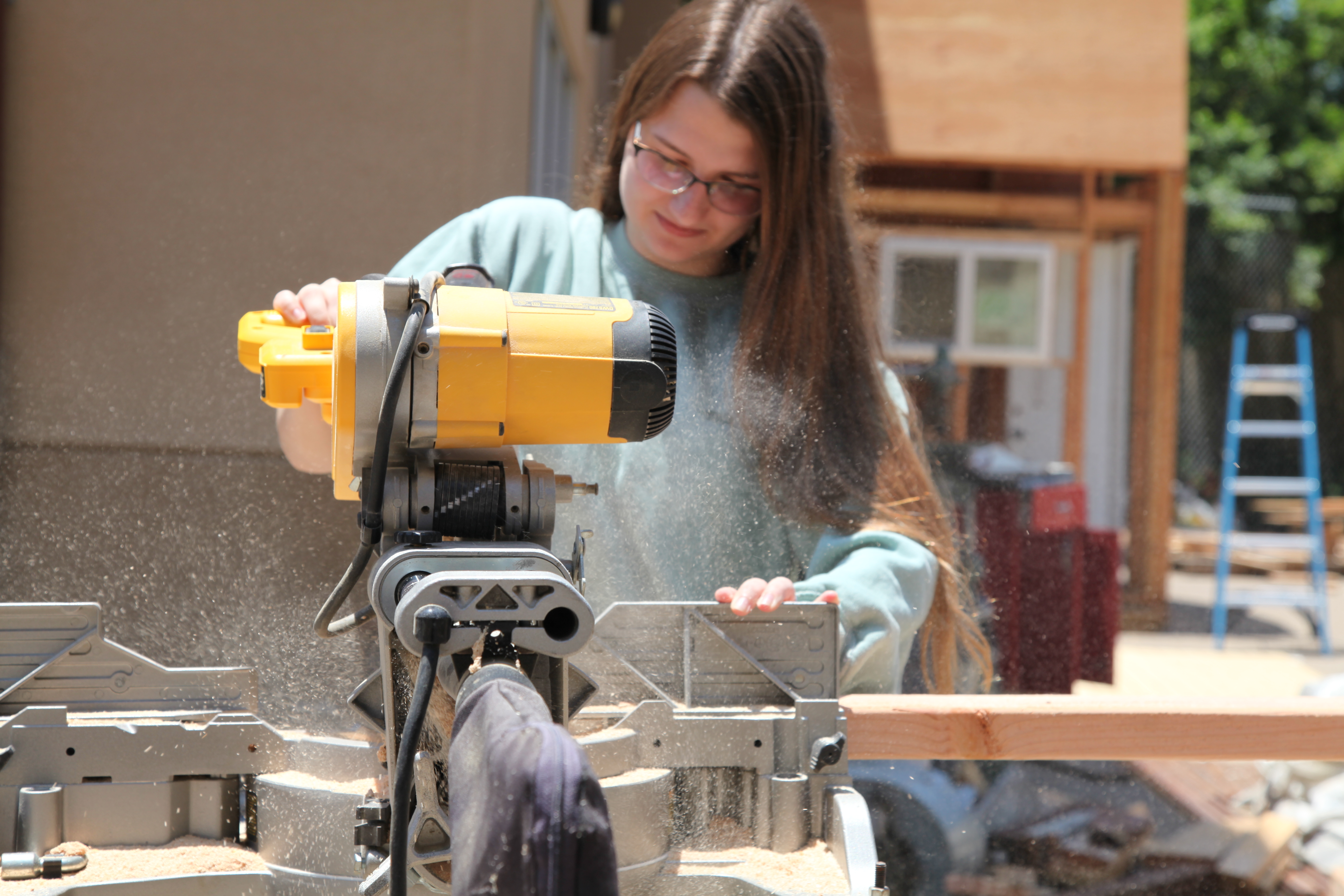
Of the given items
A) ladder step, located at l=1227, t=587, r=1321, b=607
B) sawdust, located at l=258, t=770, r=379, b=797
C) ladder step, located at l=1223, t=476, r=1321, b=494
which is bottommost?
ladder step, located at l=1227, t=587, r=1321, b=607

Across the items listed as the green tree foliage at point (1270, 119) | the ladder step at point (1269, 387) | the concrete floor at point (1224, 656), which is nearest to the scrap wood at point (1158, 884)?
the concrete floor at point (1224, 656)

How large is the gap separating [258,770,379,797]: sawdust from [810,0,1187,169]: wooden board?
13.9ft

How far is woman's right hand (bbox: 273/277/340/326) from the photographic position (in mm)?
1091

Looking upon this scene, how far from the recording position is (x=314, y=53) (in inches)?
86.0

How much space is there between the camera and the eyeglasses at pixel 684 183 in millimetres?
1465

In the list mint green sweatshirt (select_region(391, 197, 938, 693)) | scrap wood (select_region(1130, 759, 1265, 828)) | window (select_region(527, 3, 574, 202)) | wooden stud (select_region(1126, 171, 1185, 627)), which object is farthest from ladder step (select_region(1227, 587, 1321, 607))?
mint green sweatshirt (select_region(391, 197, 938, 693))

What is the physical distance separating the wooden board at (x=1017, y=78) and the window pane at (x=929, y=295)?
733mm

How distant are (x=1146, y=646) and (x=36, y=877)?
522cm

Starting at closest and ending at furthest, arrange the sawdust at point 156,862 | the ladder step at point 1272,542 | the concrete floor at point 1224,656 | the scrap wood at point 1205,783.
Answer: the sawdust at point 156,862 → the scrap wood at point 1205,783 → the concrete floor at point 1224,656 → the ladder step at point 1272,542

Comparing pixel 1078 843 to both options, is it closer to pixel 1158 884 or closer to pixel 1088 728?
pixel 1158 884

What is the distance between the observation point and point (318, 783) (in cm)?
100

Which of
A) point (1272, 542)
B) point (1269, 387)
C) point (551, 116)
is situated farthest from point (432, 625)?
point (1269, 387)

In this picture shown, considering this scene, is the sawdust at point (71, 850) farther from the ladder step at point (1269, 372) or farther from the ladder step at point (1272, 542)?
the ladder step at point (1269, 372)

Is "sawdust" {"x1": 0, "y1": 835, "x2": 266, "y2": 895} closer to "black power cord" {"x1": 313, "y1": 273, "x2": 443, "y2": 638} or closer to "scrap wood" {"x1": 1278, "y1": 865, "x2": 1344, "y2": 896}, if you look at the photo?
"black power cord" {"x1": 313, "y1": 273, "x2": 443, "y2": 638}
